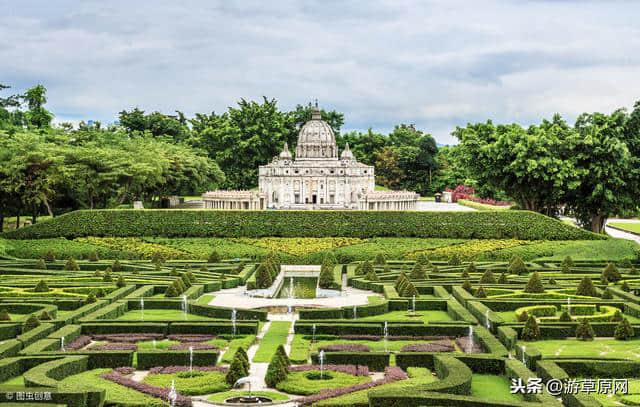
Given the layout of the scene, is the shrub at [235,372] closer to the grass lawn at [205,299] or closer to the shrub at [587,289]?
the grass lawn at [205,299]

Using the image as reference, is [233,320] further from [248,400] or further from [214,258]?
[214,258]

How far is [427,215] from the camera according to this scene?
58.8m

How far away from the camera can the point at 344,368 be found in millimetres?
26766

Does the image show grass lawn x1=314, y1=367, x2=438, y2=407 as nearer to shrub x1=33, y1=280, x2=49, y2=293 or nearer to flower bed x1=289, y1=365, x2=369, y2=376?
flower bed x1=289, y1=365, x2=369, y2=376

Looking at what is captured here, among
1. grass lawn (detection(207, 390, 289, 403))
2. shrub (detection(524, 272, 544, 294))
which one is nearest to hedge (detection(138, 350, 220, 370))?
grass lawn (detection(207, 390, 289, 403))

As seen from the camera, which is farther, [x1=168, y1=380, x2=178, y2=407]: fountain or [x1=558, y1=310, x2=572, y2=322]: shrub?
[x1=558, y1=310, x2=572, y2=322]: shrub

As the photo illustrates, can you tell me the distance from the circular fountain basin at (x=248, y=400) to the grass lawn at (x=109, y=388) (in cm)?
173

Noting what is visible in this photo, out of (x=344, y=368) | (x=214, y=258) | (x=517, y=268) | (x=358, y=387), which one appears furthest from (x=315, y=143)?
(x=358, y=387)

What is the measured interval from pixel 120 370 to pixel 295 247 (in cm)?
2933

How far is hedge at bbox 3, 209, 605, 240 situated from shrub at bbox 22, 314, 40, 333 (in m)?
26.7

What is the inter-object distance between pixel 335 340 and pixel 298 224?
28.0 m

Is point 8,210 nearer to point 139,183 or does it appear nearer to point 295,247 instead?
point 139,183

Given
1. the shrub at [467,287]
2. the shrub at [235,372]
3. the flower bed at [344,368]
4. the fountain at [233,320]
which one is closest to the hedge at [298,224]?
the shrub at [467,287]

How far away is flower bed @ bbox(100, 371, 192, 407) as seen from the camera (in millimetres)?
23250
